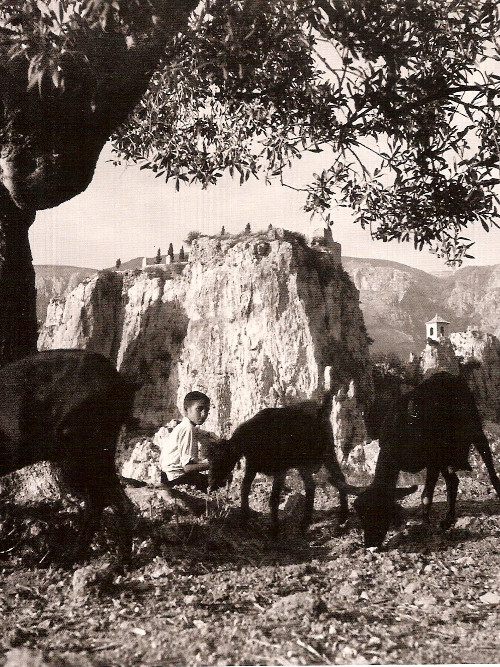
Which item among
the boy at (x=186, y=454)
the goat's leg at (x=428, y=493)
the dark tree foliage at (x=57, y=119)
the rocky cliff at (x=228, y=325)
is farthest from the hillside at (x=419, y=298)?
the dark tree foliage at (x=57, y=119)

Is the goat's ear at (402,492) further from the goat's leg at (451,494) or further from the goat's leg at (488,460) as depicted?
the goat's leg at (488,460)

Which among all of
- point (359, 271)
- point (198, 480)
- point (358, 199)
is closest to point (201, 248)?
point (359, 271)

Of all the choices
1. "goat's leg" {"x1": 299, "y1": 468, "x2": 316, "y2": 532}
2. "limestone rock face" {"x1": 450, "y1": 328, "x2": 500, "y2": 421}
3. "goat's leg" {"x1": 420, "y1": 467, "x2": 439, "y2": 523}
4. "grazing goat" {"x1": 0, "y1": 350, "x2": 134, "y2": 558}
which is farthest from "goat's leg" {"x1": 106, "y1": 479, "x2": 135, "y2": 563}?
"limestone rock face" {"x1": 450, "y1": 328, "x2": 500, "y2": 421}

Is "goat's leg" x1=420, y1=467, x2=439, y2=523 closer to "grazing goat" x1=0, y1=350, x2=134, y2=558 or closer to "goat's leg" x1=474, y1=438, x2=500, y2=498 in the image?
"goat's leg" x1=474, y1=438, x2=500, y2=498

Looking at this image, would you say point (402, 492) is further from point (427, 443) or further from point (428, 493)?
point (427, 443)

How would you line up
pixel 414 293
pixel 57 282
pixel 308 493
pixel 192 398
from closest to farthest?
pixel 308 493
pixel 192 398
pixel 57 282
pixel 414 293

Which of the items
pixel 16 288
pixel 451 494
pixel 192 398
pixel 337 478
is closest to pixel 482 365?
pixel 451 494
